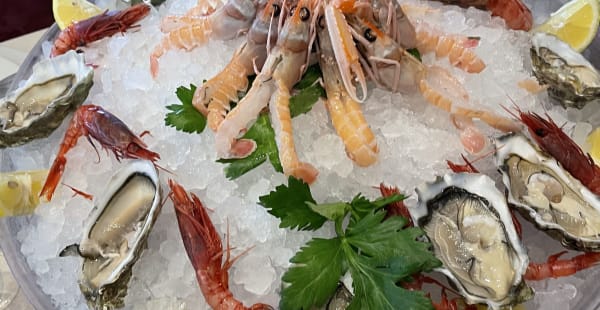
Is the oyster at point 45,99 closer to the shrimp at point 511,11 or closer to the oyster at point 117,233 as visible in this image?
the oyster at point 117,233

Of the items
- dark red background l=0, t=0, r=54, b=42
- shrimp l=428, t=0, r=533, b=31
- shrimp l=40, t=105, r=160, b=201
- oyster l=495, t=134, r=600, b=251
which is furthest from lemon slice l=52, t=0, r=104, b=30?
oyster l=495, t=134, r=600, b=251

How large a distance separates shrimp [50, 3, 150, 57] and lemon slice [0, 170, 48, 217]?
0.62 meters

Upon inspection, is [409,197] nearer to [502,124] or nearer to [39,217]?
[502,124]

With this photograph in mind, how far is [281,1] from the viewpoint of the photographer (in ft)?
6.81

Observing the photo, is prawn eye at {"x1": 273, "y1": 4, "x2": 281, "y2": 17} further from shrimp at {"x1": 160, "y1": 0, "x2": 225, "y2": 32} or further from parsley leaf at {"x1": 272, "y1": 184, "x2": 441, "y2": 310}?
parsley leaf at {"x1": 272, "y1": 184, "x2": 441, "y2": 310}

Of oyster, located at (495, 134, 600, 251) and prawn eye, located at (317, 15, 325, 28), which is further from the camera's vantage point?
prawn eye, located at (317, 15, 325, 28)

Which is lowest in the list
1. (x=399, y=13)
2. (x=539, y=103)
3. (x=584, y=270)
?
(x=584, y=270)

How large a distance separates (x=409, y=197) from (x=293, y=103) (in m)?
0.51

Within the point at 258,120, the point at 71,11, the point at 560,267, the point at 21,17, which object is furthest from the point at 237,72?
the point at 21,17

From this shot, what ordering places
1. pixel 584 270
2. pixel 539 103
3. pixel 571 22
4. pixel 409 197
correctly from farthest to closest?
pixel 571 22 → pixel 539 103 → pixel 409 197 → pixel 584 270

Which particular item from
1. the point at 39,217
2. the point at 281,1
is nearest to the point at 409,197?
the point at 281,1

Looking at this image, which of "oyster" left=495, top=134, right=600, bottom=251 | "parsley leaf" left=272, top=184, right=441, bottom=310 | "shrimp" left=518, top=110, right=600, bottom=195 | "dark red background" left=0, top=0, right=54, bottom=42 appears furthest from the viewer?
"dark red background" left=0, top=0, right=54, bottom=42

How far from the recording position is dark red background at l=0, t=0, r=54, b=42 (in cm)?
380

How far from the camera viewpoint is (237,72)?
2094 mm
